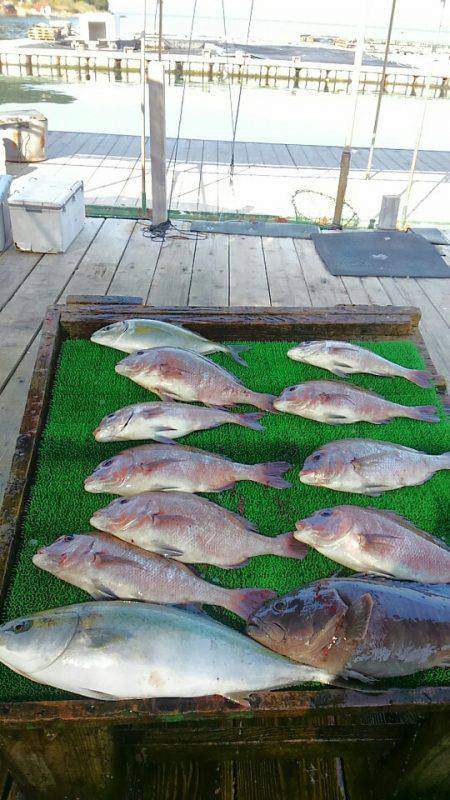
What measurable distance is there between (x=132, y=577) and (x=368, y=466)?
99 cm

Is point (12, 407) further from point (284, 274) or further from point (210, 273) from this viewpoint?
point (284, 274)

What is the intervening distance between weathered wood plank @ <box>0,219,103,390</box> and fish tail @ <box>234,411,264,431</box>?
162 cm

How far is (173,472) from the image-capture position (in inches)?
77.7

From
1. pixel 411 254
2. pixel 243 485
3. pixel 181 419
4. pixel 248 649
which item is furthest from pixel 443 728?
pixel 411 254

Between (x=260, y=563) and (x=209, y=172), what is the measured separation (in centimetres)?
996

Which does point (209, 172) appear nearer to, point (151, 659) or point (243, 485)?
point (243, 485)

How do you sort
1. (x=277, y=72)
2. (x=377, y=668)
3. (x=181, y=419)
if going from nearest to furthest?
(x=377, y=668) < (x=181, y=419) < (x=277, y=72)

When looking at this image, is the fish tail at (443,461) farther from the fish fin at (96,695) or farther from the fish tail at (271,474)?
the fish fin at (96,695)

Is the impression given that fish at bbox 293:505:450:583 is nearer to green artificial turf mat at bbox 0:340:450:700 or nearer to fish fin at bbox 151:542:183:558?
green artificial turf mat at bbox 0:340:450:700

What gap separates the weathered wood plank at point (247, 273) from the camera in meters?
4.29

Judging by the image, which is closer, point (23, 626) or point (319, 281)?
point (23, 626)

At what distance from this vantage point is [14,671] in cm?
143

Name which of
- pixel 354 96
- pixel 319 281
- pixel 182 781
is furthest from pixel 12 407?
pixel 354 96

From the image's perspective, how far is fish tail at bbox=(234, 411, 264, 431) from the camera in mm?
2301
